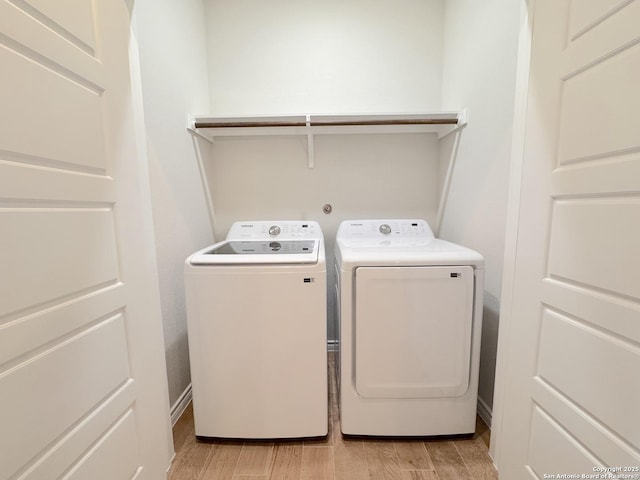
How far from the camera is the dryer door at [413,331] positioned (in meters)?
1.33

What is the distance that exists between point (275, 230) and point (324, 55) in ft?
4.56

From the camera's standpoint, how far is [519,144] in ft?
3.53

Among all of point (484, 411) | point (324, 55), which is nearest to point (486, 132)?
point (324, 55)

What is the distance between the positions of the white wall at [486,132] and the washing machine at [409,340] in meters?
0.22

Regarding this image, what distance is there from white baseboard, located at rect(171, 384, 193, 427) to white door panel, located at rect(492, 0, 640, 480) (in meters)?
1.70

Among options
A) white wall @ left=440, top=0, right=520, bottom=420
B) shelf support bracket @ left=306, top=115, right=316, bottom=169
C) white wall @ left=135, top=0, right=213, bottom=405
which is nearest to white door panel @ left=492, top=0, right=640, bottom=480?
white wall @ left=440, top=0, right=520, bottom=420

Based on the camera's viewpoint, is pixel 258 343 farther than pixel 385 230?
No

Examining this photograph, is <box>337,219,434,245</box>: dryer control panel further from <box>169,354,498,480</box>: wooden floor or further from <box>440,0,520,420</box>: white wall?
<box>169,354,498,480</box>: wooden floor

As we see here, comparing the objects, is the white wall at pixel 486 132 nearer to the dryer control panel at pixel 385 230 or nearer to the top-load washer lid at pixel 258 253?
the dryer control panel at pixel 385 230

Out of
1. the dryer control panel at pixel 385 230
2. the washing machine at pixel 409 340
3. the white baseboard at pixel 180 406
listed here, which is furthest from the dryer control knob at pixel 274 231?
the white baseboard at pixel 180 406

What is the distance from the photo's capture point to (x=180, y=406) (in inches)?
64.4

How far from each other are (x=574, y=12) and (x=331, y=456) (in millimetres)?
1995

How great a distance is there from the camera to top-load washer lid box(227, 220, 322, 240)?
6.45ft

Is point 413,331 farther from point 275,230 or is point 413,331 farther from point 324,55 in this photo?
point 324,55
